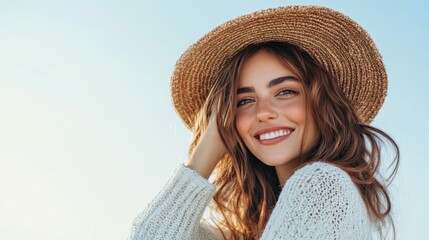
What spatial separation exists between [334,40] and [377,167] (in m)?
0.67

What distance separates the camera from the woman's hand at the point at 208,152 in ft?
10.3

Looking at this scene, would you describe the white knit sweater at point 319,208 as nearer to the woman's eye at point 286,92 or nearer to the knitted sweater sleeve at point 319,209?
the knitted sweater sleeve at point 319,209

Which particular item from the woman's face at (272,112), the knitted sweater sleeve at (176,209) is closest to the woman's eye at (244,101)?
the woman's face at (272,112)

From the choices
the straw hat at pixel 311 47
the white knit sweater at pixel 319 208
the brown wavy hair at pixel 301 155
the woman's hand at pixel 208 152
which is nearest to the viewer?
the white knit sweater at pixel 319 208

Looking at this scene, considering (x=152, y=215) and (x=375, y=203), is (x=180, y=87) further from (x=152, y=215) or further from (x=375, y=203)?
(x=375, y=203)

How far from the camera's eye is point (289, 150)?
2945mm

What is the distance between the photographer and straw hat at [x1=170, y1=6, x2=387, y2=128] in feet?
9.93

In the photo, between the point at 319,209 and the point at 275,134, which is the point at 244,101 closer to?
the point at 275,134

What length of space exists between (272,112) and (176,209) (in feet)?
2.03

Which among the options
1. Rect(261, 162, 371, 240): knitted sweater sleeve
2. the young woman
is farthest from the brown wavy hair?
Rect(261, 162, 371, 240): knitted sweater sleeve

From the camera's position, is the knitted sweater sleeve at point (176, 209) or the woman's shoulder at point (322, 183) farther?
the knitted sweater sleeve at point (176, 209)

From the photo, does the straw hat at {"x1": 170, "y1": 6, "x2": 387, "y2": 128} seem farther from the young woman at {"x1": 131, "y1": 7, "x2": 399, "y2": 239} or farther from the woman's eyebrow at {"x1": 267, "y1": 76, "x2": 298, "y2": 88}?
the woman's eyebrow at {"x1": 267, "y1": 76, "x2": 298, "y2": 88}

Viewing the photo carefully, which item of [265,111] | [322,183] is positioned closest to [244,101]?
[265,111]

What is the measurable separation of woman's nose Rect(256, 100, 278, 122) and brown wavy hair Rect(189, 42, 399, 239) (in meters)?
0.15
